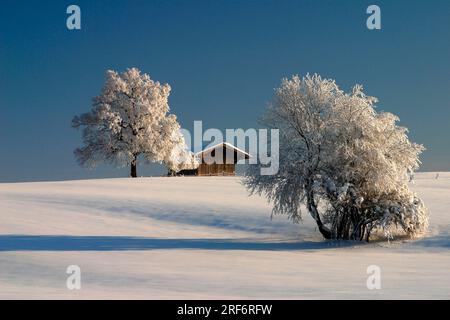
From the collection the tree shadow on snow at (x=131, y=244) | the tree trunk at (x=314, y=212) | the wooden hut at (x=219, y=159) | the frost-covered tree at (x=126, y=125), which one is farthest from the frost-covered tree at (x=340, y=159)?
the wooden hut at (x=219, y=159)

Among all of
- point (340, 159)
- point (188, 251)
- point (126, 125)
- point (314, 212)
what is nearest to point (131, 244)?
point (188, 251)

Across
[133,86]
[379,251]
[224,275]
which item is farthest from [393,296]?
[133,86]

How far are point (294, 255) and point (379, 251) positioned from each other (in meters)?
4.87

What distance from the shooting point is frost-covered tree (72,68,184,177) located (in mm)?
63500

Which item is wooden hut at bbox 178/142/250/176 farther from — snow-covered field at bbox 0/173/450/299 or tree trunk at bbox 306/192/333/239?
tree trunk at bbox 306/192/333/239

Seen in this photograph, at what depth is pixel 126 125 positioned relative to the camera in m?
64.6

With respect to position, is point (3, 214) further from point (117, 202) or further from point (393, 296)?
point (393, 296)

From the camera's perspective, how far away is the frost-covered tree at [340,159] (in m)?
29.5

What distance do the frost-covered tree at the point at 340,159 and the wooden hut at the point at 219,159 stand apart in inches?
2017

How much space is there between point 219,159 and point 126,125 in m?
21.3

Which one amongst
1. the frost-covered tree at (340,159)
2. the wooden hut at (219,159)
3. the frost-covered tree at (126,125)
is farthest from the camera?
the wooden hut at (219,159)

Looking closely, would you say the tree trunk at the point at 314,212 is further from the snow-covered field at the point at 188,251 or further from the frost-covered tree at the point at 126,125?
the frost-covered tree at the point at 126,125

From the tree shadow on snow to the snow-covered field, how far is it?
0.05 meters

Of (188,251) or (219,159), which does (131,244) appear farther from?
(219,159)
